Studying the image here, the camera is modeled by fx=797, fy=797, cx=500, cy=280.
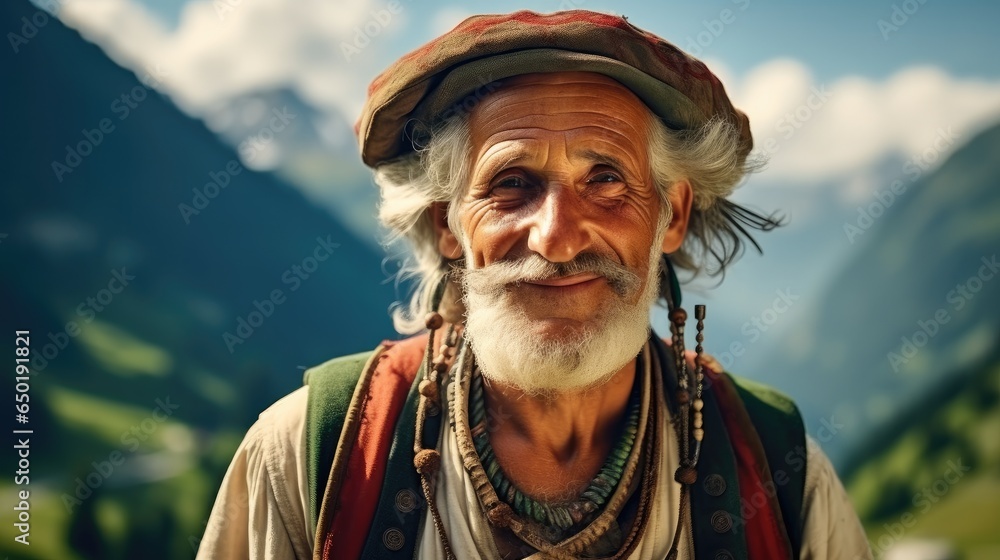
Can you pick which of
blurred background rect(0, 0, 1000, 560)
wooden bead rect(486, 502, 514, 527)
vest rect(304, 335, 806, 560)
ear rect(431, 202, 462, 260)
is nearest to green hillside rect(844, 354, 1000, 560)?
blurred background rect(0, 0, 1000, 560)

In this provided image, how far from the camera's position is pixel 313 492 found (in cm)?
198

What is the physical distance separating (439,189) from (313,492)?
34.5 inches

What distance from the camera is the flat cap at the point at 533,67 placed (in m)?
1.91

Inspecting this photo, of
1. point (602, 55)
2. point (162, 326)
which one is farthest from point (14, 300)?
point (602, 55)

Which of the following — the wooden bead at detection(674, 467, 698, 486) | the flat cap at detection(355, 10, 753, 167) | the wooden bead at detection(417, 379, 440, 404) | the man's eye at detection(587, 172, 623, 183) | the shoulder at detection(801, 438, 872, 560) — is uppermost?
the flat cap at detection(355, 10, 753, 167)

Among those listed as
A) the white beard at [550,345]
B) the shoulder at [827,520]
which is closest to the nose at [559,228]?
the white beard at [550,345]

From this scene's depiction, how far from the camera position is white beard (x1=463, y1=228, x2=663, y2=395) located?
1.94 meters

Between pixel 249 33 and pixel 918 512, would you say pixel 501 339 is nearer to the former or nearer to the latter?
pixel 249 33

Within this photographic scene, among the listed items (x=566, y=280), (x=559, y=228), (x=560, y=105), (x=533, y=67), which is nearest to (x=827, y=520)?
(x=566, y=280)

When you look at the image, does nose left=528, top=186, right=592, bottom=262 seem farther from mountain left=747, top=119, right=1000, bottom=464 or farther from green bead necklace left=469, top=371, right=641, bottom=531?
mountain left=747, top=119, right=1000, bottom=464

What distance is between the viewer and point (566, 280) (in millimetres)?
1924

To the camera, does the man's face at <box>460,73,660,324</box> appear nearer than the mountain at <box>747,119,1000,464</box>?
Yes

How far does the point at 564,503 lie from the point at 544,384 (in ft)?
1.04

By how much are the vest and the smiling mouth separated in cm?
47
